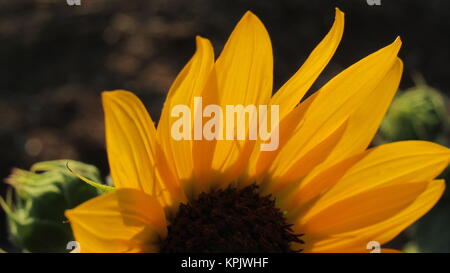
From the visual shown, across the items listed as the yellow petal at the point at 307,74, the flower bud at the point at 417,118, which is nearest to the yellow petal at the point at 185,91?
the yellow petal at the point at 307,74

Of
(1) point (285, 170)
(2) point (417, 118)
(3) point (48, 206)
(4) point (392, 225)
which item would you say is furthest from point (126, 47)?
(4) point (392, 225)

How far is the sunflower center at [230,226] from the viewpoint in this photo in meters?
0.79

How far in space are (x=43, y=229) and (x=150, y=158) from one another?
0.32 meters

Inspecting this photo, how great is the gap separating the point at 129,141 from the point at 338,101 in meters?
0.27

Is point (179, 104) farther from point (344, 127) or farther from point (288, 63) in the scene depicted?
point (288, 63)

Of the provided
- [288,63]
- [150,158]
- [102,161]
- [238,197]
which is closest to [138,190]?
[150,158]

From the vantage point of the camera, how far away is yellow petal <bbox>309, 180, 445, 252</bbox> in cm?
80

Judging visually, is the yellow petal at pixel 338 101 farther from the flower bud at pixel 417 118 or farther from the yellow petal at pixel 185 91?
the flower bud at pixel 417 118

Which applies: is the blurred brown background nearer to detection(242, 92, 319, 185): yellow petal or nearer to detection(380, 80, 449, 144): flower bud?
detection(380, 80, 449, 144): flower bud

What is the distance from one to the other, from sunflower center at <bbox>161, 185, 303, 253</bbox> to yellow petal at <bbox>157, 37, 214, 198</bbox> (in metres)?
0.08

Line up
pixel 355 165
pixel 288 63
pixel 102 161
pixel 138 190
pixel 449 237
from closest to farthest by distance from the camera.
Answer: pixel 138 190 → pixel 355 165 → pixel 449 237 → pixel 102 161 → pixel 288 63

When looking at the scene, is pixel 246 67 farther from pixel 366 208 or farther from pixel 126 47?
pixel 126 47

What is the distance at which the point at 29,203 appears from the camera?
0.97m

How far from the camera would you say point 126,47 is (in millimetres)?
2508
